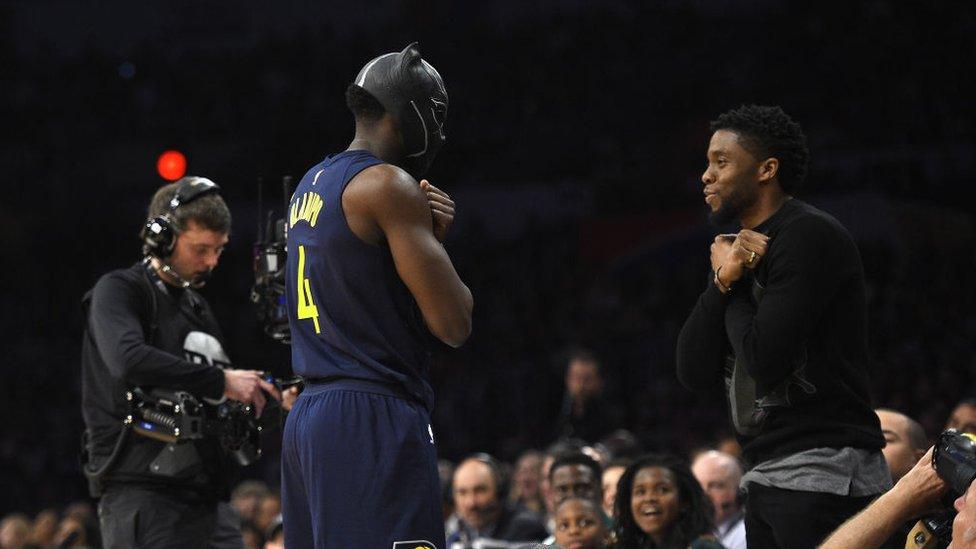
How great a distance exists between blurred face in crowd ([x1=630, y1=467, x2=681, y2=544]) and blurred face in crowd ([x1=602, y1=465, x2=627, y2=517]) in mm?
717

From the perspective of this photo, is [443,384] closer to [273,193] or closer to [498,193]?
[498,193]

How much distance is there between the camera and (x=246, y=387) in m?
4.44

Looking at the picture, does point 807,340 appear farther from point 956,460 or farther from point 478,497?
point 478,497

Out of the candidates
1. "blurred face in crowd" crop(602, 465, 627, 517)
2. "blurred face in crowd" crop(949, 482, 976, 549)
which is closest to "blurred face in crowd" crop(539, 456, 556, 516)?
"blurred face in crowd" crop(602, 465, 627, 517)

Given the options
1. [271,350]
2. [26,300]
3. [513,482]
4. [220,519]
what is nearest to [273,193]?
[271,350]

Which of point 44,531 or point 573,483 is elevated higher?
point 573,483

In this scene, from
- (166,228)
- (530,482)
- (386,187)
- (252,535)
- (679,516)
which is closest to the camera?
(386,187)

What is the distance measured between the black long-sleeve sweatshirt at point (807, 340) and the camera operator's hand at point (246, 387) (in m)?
1.65

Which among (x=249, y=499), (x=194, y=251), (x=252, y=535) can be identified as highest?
(x=194, y=251)

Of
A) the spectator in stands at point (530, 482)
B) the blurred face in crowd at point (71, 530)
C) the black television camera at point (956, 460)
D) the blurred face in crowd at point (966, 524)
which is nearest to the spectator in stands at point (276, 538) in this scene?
the blurred face in crowd at point (71, 530)

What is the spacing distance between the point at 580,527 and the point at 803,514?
258 centimetres

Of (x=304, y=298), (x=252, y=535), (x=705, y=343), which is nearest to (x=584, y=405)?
(x=252, y=535)

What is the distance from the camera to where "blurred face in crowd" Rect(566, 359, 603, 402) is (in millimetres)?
9336

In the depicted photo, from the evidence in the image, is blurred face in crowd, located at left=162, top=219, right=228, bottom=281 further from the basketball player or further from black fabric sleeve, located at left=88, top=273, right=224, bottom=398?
the basketball player
